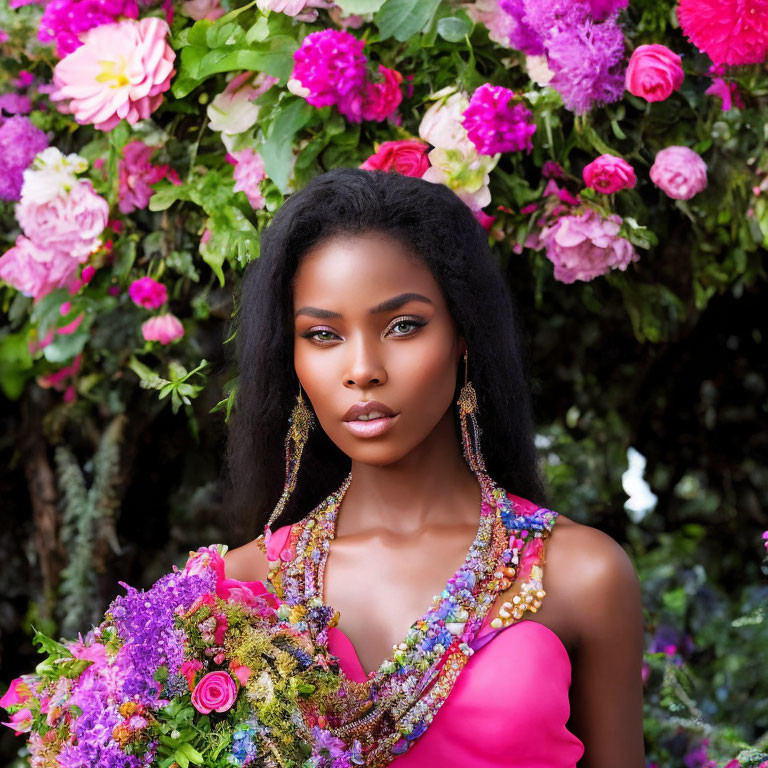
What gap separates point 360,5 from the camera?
2.17m

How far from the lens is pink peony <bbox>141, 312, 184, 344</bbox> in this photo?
2.49 m

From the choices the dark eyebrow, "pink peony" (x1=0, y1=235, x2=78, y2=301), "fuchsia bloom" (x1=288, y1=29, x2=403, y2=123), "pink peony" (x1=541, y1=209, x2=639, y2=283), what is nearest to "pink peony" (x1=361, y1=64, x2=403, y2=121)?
"fuchsia bloom" (x1=288, y1=29, x2=403, y2=123)

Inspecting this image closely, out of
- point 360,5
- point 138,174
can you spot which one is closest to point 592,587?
point 360,5

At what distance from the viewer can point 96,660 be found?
5.44 feet

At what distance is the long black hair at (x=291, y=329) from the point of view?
1.95 metres

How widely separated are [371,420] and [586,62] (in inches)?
32.1

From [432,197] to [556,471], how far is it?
6.04 feet

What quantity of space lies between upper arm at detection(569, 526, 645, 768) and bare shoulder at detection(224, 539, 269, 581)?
1.92 feet

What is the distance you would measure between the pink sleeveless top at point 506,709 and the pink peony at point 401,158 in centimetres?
89

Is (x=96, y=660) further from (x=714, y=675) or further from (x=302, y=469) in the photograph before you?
(x=714, y=675)

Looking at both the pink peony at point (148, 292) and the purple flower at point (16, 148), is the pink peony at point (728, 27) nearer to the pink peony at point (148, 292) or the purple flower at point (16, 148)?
the pink peony at point (148, 292)

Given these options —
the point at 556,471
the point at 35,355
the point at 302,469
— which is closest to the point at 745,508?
the point at 556,471

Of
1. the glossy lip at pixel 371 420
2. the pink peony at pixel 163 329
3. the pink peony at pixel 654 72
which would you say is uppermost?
the pink peony at pixel 654 72

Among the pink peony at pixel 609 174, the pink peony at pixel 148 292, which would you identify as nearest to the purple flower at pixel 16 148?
the pink peony at pixel 148 292
